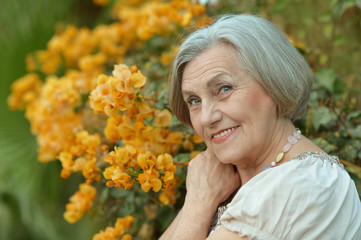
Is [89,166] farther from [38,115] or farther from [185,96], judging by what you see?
[38,115]

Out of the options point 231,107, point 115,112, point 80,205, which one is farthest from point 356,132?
point 80,205

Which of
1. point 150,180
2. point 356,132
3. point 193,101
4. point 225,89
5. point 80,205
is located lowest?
point 80,205

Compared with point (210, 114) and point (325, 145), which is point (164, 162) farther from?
point (325, 145)

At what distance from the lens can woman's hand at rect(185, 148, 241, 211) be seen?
1.83 m

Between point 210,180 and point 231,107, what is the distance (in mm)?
393

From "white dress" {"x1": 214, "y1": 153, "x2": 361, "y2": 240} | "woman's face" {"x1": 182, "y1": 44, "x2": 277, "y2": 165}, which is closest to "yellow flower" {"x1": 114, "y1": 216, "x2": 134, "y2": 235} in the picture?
"woman's face" {"x1": 182, "y1": 44, "x2": 277, "y2": 165}

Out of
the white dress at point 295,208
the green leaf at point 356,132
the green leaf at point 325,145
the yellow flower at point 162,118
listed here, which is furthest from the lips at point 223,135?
the green leaf at point 356,132

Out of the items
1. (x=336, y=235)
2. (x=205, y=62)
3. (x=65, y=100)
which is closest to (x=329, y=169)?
(x=336, y=235)

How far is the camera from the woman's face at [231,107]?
1.65 meters

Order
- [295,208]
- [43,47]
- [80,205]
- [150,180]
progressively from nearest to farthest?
[295,208] → [150,180] → [80,205] → [43,47]

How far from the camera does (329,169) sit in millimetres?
1504

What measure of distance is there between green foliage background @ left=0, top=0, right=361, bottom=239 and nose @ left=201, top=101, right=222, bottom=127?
2.22 ft

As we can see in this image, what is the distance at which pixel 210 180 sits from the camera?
1861mm

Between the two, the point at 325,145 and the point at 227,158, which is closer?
the point at 227,158
